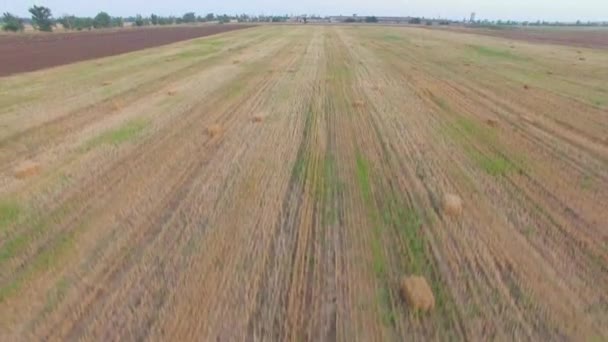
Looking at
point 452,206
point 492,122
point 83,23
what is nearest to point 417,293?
A: point 452,206

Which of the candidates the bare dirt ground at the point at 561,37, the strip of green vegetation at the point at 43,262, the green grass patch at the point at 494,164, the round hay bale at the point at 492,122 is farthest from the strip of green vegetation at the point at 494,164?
the bare dirt ground at the point at 561,37

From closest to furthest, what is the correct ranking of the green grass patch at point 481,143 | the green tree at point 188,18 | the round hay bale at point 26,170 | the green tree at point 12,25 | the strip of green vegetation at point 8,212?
the strip of green vegetation at point 8,212 → the round hay bale at point 26,170 → the green grass patch at point 481,143 → the green tree at point 12,25 → the green tree at point 188,18

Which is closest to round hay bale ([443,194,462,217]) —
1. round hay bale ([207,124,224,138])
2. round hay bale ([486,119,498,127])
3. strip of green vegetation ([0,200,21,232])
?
round hay bale ([486,119,498,127])

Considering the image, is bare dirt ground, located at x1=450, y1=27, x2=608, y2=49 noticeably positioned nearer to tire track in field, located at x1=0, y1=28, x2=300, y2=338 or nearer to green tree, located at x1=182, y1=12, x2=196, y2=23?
tire track in field, located at x1=0, y1=28, x2=300, y2=338

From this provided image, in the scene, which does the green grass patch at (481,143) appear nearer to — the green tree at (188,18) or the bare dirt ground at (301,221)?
the bare dirt ground at (301,221)

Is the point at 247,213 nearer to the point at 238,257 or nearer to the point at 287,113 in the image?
the point at 238,257

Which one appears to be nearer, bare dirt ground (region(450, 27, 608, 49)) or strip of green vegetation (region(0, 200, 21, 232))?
strip of green vegetation (region(0, 200, 21, 232))
